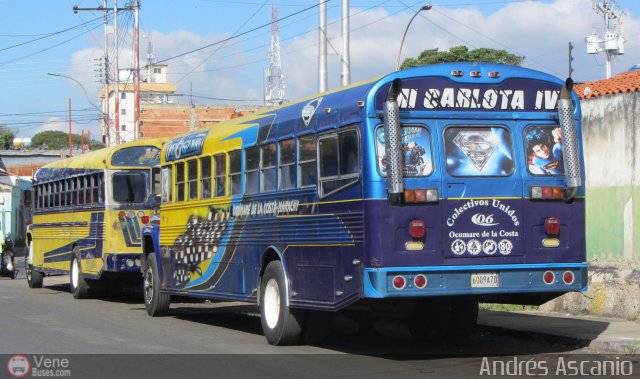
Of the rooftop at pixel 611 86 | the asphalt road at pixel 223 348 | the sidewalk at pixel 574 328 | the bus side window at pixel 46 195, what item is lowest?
the asphalt road at pixel 223 348

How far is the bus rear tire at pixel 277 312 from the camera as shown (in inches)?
484

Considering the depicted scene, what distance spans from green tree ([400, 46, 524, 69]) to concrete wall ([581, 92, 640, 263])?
147 feet

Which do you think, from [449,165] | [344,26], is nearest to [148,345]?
[449,165]

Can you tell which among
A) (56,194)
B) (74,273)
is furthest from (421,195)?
(56,194)

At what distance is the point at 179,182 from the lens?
16.3m

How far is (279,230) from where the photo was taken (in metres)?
12.6

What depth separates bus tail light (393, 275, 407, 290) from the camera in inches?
408

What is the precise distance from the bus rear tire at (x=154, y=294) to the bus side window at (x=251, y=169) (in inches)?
Result: 167

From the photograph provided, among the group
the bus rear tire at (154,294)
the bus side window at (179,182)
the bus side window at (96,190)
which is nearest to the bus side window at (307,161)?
the bus side window at (179,182)

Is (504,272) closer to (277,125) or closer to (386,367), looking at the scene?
(386,367)

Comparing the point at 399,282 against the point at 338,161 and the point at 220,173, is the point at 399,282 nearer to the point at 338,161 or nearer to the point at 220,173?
the point at 338,161

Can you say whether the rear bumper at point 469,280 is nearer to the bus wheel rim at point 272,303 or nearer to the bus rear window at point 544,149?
the bus rear window at point 544,149

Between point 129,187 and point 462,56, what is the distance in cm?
4371

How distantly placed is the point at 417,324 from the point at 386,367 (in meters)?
2.59
